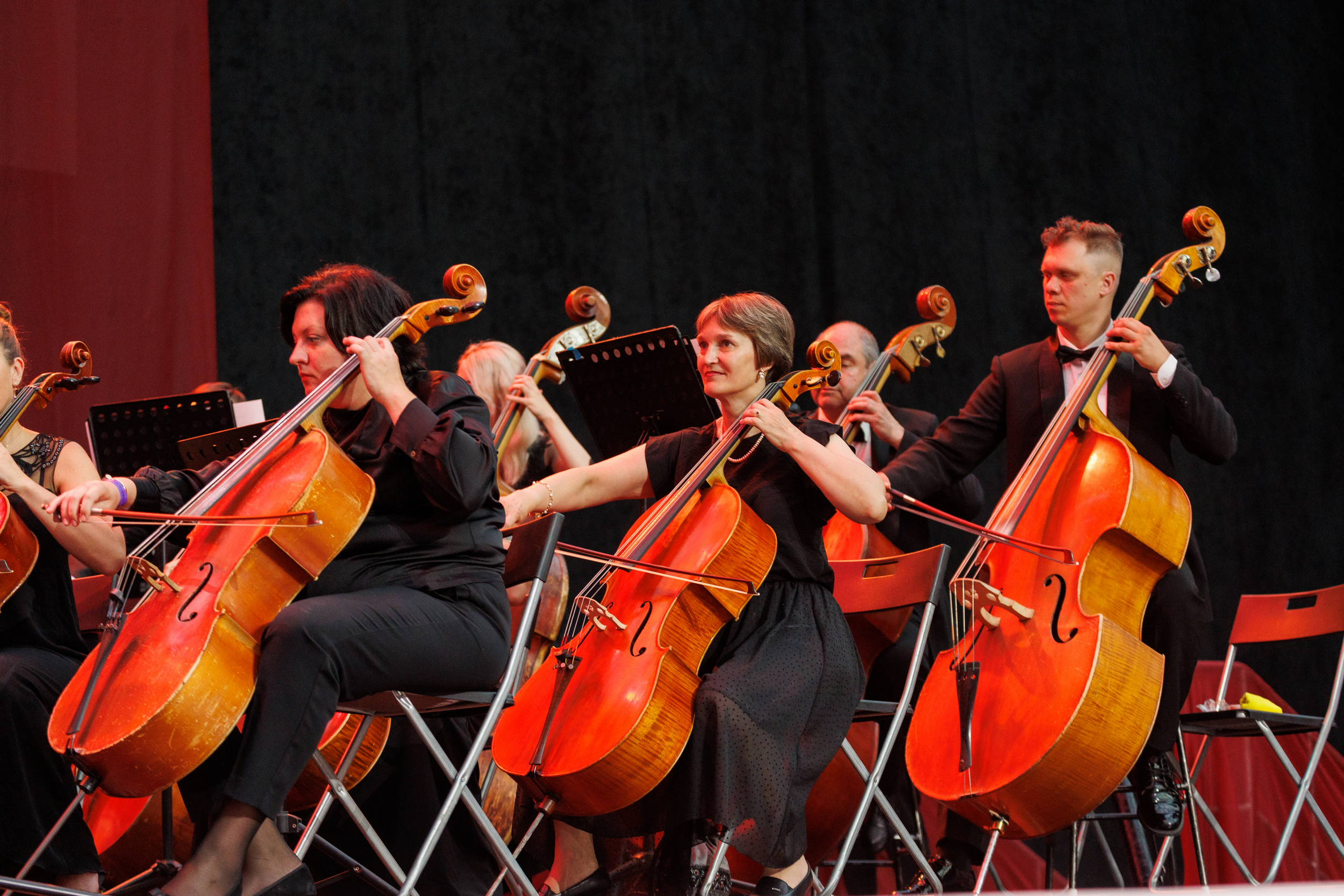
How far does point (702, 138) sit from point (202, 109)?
1679 mm

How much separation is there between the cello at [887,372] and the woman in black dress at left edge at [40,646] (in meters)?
1.65

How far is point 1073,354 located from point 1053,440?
44cm

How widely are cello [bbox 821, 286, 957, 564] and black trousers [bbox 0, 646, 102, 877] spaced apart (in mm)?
1760

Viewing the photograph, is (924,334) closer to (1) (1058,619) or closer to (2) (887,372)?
(2) (887,372)

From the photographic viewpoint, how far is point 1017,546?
2293mm

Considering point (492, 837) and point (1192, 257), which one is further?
point (1192, 257)

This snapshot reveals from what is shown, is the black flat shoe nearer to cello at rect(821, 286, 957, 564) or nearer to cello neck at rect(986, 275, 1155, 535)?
cello neck at rect(986, 275, 1155, 535)

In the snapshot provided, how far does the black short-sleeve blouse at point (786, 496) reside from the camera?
2420 millimetres

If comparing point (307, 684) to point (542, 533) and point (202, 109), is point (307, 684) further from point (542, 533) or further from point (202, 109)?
point (202, 109)

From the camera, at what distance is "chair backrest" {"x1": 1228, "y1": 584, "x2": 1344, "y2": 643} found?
296 centimetres

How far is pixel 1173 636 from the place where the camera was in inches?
100

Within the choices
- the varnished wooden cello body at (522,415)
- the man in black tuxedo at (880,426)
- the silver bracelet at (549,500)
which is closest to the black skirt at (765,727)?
the silver bracelet at (549,500)

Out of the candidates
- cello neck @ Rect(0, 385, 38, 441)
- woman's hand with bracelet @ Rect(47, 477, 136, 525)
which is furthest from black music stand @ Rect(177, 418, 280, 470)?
woman's hand with bracelet @ Rect(47, 477, 136, 525)

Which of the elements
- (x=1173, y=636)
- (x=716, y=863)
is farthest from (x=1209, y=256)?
(x=716, y=863)
